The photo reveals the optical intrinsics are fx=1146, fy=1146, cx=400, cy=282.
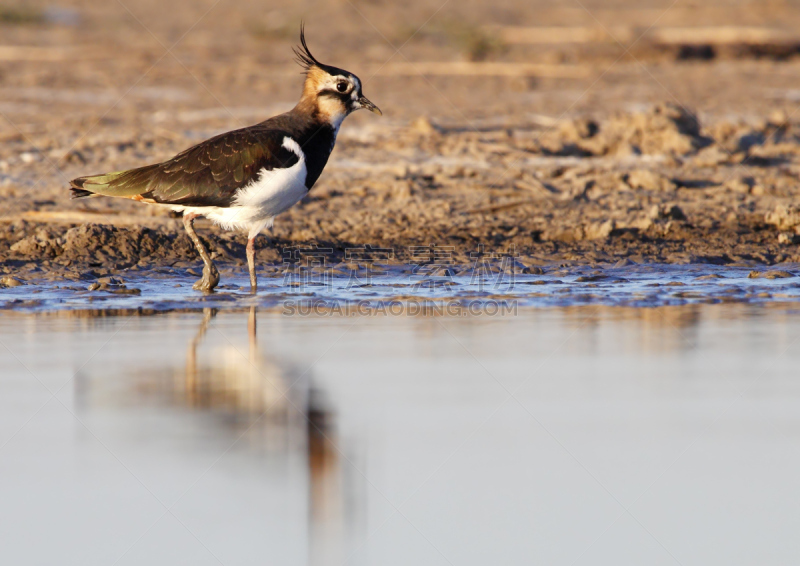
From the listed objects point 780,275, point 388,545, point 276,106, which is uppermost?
point 276,106

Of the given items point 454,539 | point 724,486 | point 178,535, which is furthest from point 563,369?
point 178,535

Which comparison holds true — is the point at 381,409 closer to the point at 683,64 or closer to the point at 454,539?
the point at 454,539

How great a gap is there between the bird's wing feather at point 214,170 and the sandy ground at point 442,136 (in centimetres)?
99

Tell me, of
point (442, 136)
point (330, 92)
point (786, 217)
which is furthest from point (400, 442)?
point (442, 136)

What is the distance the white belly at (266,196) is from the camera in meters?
7.41

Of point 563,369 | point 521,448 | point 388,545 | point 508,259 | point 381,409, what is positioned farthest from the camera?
point 508,259

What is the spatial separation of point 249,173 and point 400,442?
3.41 meters

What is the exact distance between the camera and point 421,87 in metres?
14.9

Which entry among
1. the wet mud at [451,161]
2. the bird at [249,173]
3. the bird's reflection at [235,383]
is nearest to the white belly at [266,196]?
the bird at [249,173]

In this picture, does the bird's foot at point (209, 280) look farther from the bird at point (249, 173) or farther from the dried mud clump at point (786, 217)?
the dried mud clump at point (786, 217)

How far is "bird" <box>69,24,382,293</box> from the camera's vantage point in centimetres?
743

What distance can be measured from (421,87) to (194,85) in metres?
2.97

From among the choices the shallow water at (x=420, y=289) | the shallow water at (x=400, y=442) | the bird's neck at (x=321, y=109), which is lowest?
the shallow water at (x=400, y=442)

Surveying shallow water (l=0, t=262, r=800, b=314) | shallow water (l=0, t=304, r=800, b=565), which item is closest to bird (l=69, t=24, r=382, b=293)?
shallow water (l=0, t=262, r=800, b=314)
